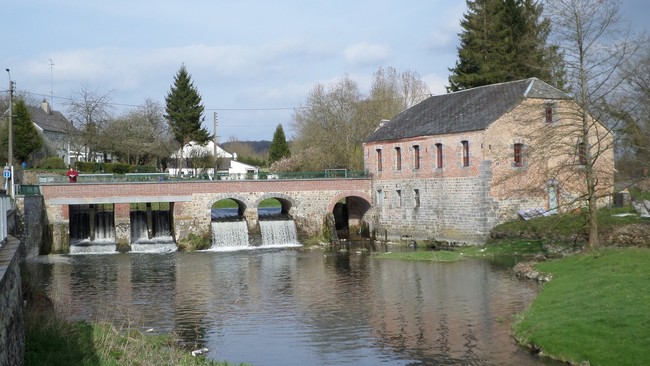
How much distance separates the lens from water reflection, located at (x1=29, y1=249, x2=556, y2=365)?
16438 mm

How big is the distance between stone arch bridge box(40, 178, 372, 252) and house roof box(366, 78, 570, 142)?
Answer: 13.8 feet

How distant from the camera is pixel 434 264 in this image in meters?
29.6

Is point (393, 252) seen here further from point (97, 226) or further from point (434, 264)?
point (97, 226)

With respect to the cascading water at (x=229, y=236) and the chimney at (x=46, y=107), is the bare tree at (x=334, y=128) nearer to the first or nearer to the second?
the cascading water at (x=229, y=236)

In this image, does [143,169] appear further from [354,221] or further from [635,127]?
[635,127]

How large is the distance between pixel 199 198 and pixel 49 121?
39.1 meters

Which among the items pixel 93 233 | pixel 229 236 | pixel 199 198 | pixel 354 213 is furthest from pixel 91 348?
pixel 354 213

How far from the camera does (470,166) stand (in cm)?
3516

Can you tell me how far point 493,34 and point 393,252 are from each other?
2251 centimetres

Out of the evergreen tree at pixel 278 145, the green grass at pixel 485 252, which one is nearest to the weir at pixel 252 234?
the green grass at pixel 485 252

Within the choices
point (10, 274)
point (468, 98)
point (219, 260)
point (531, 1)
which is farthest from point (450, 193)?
point (10, 274)

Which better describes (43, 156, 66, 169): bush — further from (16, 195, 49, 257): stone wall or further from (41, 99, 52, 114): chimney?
(16, 195, 49, 257): stone wall

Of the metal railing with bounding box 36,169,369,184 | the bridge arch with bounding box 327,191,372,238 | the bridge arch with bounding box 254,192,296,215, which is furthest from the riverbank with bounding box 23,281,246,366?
the bridge arch with bounding box 327,191,372,238

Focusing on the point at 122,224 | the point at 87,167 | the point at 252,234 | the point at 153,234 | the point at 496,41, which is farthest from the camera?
the point at 87,167
